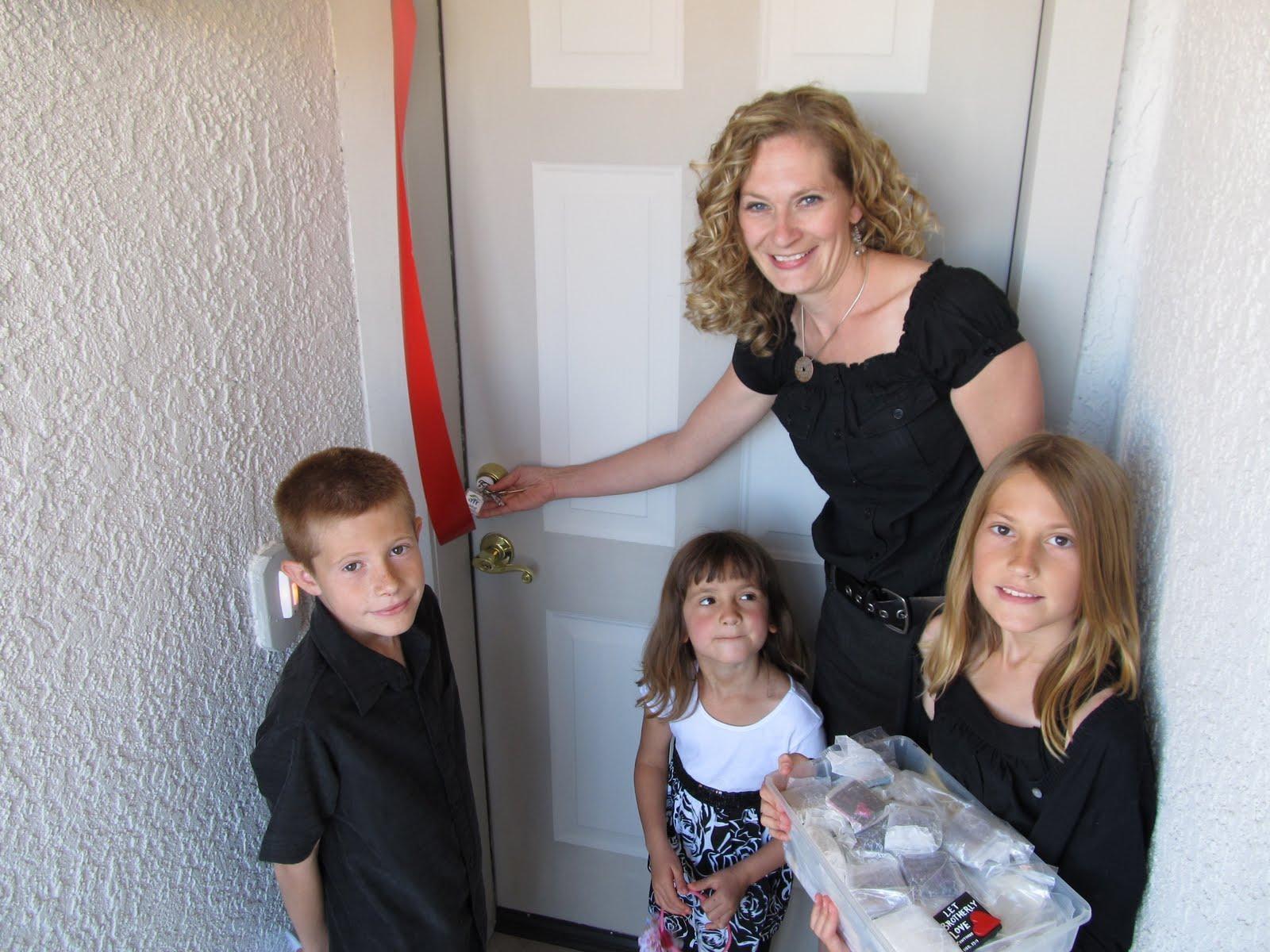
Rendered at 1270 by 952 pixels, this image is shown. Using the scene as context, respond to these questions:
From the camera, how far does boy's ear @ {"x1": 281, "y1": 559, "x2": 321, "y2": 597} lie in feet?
3.71

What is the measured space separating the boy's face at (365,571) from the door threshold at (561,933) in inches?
44.6

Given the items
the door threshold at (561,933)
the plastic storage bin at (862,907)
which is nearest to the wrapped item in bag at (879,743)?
the plastic storage bin at (862,907)

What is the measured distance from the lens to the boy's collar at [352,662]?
3.64 ft

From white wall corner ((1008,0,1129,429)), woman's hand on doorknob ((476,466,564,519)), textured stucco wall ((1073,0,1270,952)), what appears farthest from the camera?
woman's hand on doorknob ((476,466,564,519))

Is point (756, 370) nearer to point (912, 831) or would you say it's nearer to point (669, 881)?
point (912, 831)

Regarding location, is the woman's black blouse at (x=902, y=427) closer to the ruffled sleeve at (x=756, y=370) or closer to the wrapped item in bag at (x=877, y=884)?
the ruffled sleeve at (x=756, y=370)

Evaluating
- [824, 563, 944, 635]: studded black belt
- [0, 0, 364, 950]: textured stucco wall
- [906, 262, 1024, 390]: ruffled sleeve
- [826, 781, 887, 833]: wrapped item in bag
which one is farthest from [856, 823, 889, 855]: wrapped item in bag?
[0, 0, 364, 950]: textured stucco wall

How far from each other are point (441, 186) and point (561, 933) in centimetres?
147

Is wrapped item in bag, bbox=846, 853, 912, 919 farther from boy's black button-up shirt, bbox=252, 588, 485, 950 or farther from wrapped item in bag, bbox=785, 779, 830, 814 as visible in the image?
boy's black button-up shirt, bbox=252, 588, 485, 950

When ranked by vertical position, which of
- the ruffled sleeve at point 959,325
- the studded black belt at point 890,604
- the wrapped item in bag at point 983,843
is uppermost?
the ruffled sleeve at point 959,325

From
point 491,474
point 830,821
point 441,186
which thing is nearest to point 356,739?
point 830,821

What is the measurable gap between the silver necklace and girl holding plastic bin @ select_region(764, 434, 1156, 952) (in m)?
0.28

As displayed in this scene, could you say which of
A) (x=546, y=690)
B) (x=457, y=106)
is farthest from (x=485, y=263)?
(x=546, y=690)

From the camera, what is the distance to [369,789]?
1.13 metres
